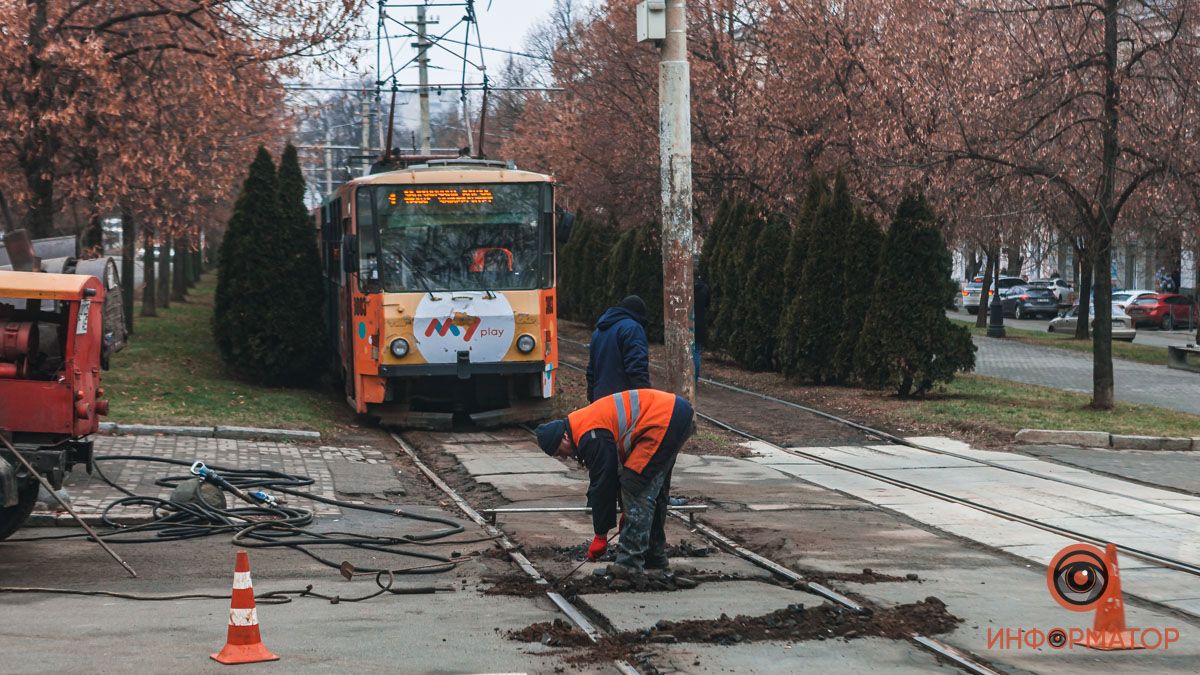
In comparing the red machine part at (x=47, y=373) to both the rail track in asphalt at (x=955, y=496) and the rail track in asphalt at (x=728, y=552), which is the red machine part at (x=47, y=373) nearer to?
the rail track in asphalt at (x=728, y=552)

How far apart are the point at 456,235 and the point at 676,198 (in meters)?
3.48

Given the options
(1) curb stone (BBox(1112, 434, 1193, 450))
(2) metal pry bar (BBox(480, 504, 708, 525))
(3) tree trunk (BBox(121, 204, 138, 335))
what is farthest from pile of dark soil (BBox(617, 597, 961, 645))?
(3) tree trunk (BBox(121, 204, 138, 335))

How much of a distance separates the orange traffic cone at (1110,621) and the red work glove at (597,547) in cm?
323

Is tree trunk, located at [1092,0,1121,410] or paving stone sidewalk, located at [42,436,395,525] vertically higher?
tree trunk, located at [1092,0,1121,410]

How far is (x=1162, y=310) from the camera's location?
5222cm

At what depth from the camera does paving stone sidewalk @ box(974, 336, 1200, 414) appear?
82.3ft

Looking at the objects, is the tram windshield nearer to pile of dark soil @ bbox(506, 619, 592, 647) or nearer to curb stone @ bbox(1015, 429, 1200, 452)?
curb stone @ bbox(1015, 429, 1200, 452)

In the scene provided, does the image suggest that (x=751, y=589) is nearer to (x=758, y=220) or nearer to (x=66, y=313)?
(x=66, y=313)

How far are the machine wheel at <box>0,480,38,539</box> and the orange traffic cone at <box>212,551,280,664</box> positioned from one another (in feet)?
12.7

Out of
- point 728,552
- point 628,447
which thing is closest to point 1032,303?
point 728,552

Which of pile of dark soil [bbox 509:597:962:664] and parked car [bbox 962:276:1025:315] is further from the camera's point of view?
parked car [bbox 962:276:1025:315]

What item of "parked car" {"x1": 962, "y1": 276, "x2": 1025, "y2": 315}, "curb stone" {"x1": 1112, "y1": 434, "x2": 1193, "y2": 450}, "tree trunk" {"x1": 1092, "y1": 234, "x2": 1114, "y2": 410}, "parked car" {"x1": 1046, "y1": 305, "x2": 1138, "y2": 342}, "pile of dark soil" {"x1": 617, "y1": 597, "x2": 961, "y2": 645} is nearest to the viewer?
"pile of dark soil" {"x1": 617, "y1": 597, "x2": 961, "y2": 645}

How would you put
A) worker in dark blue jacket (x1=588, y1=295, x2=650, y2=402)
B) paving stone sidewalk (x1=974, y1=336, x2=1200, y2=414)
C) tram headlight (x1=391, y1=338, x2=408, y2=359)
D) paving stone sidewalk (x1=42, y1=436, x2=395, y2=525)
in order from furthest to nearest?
paving stone sidewalk (x1=974, y1=336, x2=1200, y2=414)
tram headlight (x1=391, y1=338, x2=408, y2=359)
paving stone sidewalk (x1=42, y1=436, x2=395, y2=525)
worker in dark blue jacket (x1=588, y1=295, x2=650, y2=402)

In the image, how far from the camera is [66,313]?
31.8 ft
